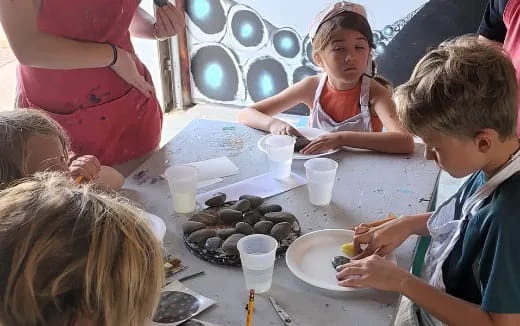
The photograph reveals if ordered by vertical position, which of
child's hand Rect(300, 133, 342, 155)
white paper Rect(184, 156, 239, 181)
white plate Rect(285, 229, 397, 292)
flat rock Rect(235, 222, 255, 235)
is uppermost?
child's hand Rect(300, 133, 342, 155)

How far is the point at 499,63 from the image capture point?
4.00ft

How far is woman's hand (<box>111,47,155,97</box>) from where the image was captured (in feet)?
5.90

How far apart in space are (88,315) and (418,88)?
0.86 m

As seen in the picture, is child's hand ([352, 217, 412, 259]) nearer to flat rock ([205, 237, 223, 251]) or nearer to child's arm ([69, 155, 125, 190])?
flat rock ([205, 237, 223, 251])

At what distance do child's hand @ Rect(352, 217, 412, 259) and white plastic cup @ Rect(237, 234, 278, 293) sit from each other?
0.75 ft

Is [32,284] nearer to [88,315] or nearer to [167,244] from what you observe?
[88,315]

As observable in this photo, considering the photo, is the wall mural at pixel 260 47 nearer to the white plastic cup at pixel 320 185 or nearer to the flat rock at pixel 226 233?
the white plastic cup at pixel 320 185

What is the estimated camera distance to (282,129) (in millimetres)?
2014

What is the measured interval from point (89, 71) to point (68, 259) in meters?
1.19

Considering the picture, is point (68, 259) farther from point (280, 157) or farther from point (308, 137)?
point (308, 137)

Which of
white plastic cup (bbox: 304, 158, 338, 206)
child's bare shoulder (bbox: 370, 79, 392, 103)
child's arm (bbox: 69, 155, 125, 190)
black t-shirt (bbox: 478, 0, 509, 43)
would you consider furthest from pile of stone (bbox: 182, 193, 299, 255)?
black t-shirt (bbox: 478, 0, 509, 43)

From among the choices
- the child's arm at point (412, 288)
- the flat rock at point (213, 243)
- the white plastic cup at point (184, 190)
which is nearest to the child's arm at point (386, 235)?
the child's arm at point (412, 288)

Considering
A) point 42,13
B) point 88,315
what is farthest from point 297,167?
point 88,315

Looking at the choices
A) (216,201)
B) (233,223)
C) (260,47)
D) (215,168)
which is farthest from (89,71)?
(260,47)
